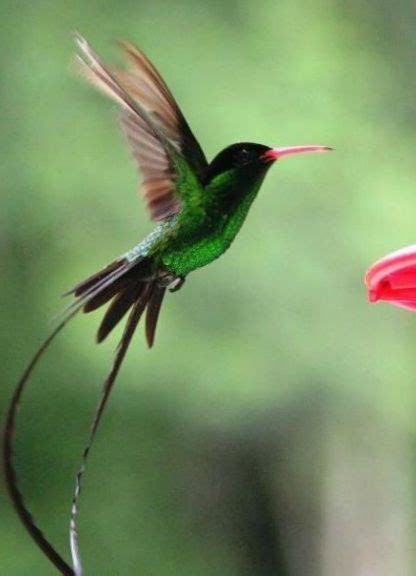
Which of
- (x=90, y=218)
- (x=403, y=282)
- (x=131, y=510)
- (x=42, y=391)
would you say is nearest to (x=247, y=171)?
(x=403, y=282)

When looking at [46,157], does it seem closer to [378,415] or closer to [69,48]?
[69,48]

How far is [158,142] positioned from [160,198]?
5cm

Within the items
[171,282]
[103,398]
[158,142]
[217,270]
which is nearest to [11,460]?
[103,398]

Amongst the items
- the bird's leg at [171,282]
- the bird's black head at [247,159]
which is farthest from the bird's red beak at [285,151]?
the bird's leg at [171,282]

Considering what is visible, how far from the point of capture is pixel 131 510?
9.39 ft

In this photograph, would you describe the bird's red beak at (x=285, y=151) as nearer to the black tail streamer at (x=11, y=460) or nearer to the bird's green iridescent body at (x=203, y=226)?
the bird's green iridescent body at (x=203, y=226)

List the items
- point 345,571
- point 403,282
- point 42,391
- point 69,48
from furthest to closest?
point 345,571 < point 42,391 < point 69,48 < point 403,282

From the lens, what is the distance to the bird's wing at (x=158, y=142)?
77cm

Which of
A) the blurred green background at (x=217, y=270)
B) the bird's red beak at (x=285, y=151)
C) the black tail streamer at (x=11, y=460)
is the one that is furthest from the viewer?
the blurred green background at (x=217, y=270)

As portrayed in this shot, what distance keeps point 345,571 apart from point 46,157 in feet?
4.35

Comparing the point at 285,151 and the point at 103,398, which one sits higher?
the point at 285,151

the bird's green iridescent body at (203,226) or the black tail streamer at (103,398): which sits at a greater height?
the bird's green iridescent body at (203,226)

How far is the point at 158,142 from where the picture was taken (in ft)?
2.67

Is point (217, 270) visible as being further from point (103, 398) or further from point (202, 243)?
point (103, 398)
